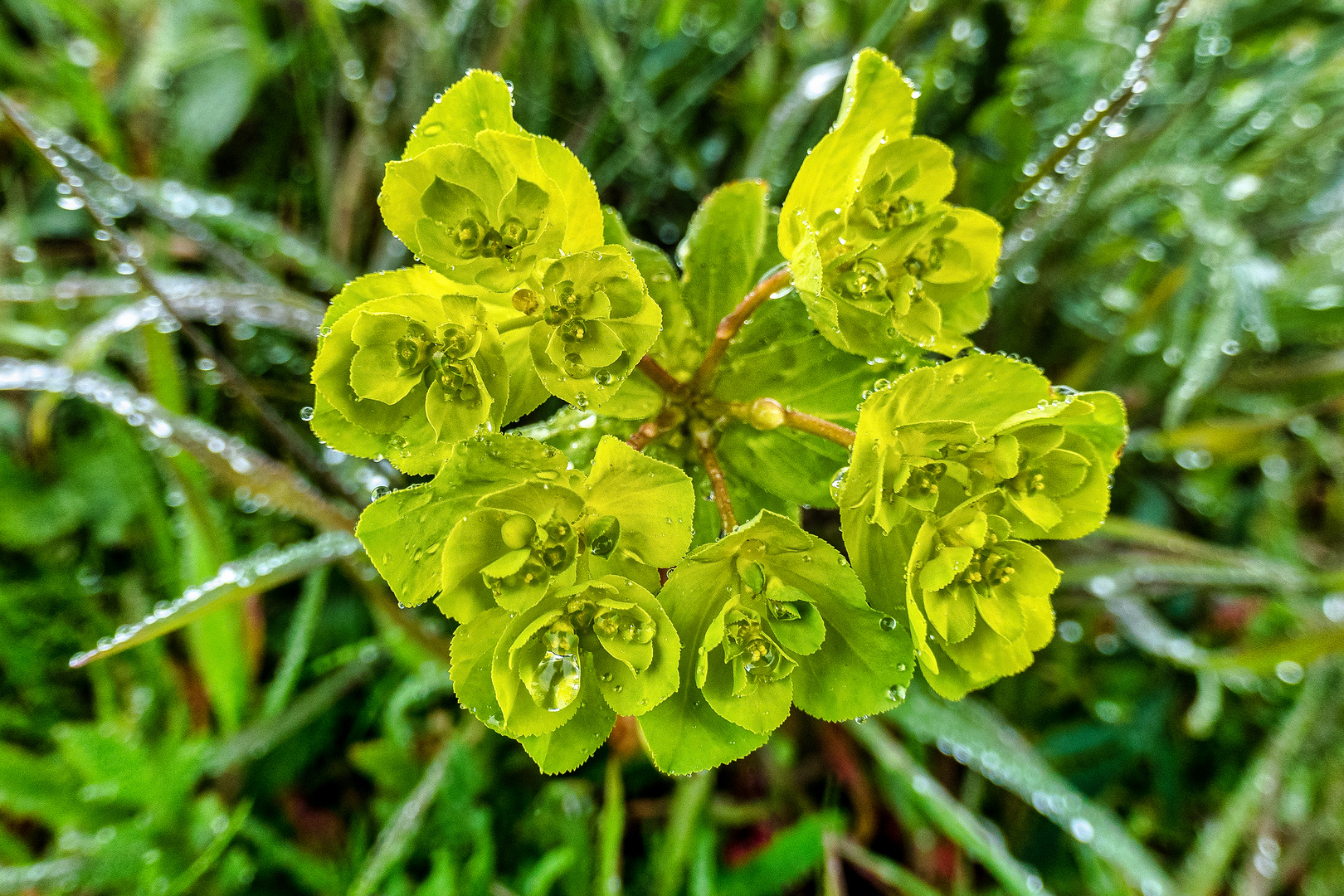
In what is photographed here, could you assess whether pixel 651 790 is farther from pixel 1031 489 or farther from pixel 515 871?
pixel 1031 489

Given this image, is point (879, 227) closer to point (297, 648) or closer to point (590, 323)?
point (590, 323)

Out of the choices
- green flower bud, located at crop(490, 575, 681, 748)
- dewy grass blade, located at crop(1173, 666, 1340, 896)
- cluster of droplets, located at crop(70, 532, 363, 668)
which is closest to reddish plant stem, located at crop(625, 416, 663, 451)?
green flower bud, located at crop(490, 575, 681, 748)

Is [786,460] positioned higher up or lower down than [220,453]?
higher up

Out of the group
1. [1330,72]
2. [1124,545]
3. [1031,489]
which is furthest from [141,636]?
[1330,72]

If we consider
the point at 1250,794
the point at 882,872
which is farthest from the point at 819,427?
the point at 1250,794

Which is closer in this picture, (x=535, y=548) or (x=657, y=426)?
(x=535, y=548)

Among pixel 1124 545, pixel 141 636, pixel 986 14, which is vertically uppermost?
pixel 986 14

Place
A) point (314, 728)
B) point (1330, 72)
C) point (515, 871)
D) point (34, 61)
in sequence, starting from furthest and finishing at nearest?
point (34, 61), point (1330, 72), point (314, 728), point (515, 871)

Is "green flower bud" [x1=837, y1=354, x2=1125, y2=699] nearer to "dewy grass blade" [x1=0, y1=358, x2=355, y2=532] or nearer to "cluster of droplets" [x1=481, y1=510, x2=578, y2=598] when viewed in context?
"cluster of droplets" [x1=481, y1=510, x2=578, y2=598]

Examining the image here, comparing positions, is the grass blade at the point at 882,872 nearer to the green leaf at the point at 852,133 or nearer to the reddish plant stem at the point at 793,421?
the reddish plant stem at the point at 793,421
